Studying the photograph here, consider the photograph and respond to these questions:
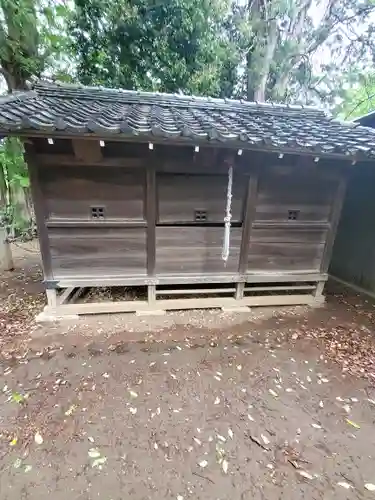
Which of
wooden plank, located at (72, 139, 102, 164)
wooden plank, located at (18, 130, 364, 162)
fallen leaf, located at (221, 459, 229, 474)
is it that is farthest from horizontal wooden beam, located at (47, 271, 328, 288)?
fallen leaf, located at (221, 459, 229, 474)

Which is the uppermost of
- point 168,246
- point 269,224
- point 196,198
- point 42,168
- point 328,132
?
point 328,132

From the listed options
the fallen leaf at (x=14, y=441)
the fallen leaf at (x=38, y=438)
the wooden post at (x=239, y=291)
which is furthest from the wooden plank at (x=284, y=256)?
the fallen leaf at (x=14, y=441)

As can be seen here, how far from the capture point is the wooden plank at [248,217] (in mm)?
4078

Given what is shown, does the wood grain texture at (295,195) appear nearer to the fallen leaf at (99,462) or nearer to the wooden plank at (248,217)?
the wooden plank at (248,217)

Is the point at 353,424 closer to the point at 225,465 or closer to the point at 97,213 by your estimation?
the point at 225,465

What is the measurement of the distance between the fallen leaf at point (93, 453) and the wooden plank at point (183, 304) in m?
2.22

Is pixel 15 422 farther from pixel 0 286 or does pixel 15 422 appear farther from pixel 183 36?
pixel 183 36

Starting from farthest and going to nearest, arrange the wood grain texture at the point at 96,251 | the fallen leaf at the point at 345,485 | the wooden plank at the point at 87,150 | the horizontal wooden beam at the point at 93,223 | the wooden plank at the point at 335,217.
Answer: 1. the wooden plank at the point at 335,217
2. the wood grain texture at the point at 96,251
3. the horizontal wooden beam at the point at 93,223
4. the wooden plank at the point at 87,150
5. the fallen leaf at the point at 345,485

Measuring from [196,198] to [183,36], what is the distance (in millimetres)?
5725

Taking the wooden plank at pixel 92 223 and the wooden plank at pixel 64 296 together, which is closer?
the wooden plank at pixel 92 223

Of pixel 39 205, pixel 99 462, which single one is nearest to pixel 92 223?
pixel 39 205

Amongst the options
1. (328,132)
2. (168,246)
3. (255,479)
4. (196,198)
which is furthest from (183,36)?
(255,479)

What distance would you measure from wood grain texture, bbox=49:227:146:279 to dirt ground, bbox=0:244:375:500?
2.58ft

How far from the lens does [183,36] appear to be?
709 cm
